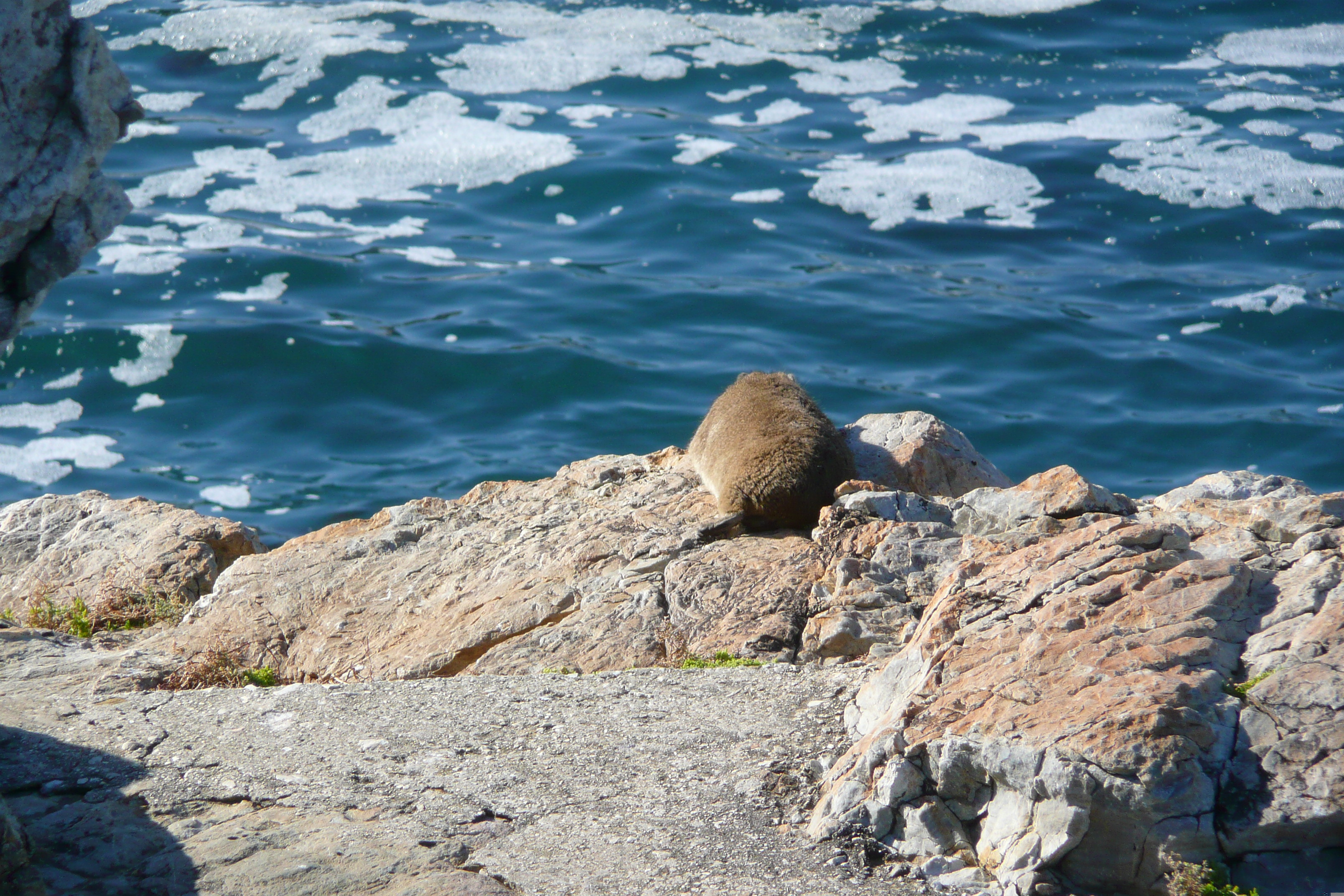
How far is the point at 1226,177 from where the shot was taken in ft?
53.6

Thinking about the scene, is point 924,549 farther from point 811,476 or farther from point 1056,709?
point 1056,709

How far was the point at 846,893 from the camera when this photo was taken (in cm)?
Answer: 320

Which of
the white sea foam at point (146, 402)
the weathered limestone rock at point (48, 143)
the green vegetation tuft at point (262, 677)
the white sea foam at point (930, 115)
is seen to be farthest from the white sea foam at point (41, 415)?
the white sea foam at point (930, 115)

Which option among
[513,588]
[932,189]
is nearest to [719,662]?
[513,588]

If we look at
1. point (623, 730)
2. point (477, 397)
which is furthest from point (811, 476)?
point (477, 397)

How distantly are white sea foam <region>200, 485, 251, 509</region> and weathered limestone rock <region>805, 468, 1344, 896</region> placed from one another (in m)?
9.12

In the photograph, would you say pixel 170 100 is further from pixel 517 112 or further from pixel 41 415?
pixel 41 415

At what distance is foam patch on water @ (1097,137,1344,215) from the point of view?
52.2ft

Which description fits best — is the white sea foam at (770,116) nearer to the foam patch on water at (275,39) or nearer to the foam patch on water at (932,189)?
the foam patch on water at (932,189)

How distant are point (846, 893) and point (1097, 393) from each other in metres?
10.8

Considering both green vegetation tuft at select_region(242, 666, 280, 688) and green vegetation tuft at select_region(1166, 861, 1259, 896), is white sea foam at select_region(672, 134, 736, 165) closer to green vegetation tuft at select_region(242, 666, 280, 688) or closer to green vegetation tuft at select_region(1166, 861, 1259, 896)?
green vegetation tuft at select_region(242, 666, 280, 688)

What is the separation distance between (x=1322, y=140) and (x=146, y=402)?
56.0 ft

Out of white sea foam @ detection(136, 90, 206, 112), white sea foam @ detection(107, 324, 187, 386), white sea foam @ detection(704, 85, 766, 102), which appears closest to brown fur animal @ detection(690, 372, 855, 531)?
white sea foam @ detection(107, 324, 187, 386)

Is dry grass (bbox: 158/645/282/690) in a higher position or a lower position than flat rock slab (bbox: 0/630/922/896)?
lower
